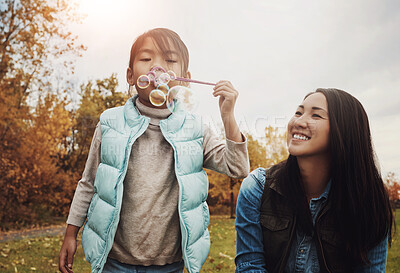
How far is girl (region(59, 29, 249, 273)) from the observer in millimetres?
1801

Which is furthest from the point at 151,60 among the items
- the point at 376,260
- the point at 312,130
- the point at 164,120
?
the point at 376,260

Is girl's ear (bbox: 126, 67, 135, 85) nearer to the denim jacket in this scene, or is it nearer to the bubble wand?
the bubble wand

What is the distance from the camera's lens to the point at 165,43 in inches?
79.4

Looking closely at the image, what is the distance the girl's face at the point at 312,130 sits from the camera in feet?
6.06

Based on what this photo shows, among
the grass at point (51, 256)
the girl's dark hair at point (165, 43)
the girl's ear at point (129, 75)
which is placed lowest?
the grass at point (51, 256)

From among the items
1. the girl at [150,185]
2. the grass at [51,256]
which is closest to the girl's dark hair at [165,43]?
the girl at [150,185]

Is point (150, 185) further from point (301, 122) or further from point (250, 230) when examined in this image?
point (301, 122)

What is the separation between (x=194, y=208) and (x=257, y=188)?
0.35 meters

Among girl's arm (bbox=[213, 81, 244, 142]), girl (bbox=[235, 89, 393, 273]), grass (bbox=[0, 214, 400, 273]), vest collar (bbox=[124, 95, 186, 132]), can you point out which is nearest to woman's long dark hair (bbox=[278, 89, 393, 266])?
girl (bbox=[235, 89, 393, 273])

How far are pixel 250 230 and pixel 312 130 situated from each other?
585 mm

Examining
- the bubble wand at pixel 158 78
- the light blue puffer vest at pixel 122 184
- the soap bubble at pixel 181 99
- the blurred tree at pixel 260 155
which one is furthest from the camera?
the blurred tree at pixel 260 155

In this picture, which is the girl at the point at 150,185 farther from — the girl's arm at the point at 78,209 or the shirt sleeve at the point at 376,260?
the shirt sleeve at the point at 376,260

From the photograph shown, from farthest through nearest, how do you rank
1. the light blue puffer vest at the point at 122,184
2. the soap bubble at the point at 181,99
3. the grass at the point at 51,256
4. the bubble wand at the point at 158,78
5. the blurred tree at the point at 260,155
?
1. the blurred tree at the point at 260,155
2. the grass at the point at 51,256
3. the soap bubble at the point at 181,99
4. the bubble wand at the point at 158,78
5. the light blue puffer vest at the point at 122,184

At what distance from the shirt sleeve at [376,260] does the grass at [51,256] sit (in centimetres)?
280
